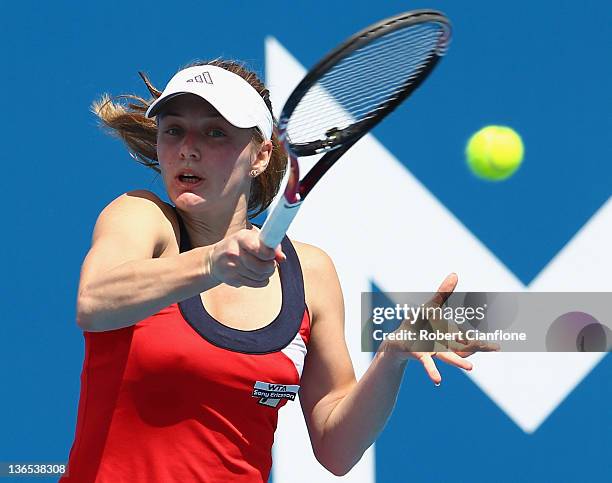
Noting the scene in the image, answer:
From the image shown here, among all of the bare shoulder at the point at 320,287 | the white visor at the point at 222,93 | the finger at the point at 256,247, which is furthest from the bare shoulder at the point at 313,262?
the finger at the point at 256,247

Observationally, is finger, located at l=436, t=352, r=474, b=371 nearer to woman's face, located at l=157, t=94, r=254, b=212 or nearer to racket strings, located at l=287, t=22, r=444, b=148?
racket strings, located at l=287, t=22, r=444, b=148

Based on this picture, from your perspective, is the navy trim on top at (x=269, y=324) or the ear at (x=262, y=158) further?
the ear at (x=262, y=158)

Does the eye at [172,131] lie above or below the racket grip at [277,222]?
above

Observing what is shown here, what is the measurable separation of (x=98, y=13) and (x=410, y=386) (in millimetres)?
1085

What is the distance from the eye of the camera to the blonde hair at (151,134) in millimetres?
1927

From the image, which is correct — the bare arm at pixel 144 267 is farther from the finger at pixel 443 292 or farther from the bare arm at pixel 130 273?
the finger at pixel 443 292

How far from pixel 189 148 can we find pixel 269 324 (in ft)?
1.05

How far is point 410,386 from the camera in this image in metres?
2.34

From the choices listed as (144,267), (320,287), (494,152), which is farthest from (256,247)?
(494,152)

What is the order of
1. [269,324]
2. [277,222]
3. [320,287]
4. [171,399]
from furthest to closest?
[320,287] → [269,324] → [171,399] → [277,222]

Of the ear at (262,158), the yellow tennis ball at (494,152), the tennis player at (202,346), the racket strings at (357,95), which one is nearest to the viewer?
the racket strings at (357,95)

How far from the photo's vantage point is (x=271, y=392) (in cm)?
175

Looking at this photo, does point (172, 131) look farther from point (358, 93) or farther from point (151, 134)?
point (358, 93)

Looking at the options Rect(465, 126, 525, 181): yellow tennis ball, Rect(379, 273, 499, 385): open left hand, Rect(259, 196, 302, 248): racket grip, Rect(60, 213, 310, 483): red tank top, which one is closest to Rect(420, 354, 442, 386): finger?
Rect(379, 273, 499, 385): open left hand
